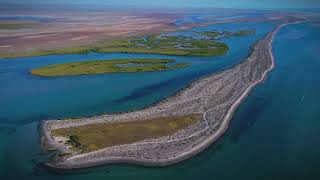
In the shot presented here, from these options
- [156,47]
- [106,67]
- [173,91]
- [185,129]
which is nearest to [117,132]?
[185,129]

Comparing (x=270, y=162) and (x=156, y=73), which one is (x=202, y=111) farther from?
(x=156, y=73)

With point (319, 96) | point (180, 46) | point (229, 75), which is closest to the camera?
point (319, 96)

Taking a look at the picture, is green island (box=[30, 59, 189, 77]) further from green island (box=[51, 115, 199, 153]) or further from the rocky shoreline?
green island (box=[51, 115, 199, 153])

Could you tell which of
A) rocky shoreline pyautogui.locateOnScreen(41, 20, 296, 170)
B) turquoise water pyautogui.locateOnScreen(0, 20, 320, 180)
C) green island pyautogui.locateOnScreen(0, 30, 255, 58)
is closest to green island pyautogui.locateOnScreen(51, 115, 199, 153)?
rocky shoreline pyautogui.locateOnScreen(41, 20, 296, 170)

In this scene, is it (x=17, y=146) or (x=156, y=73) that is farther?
(x=156, y=73)

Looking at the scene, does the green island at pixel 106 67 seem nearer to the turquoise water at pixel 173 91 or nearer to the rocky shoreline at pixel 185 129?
the turquoise water at pixel 173 91

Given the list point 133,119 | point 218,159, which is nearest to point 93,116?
point 133,119

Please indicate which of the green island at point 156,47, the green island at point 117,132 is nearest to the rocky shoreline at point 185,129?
the green island at point 117,132
